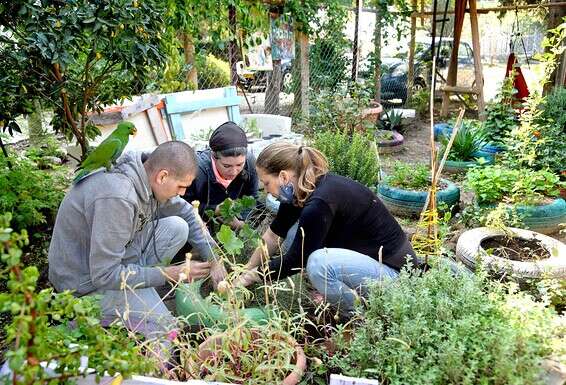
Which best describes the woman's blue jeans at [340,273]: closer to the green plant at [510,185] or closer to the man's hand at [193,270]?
the man's hand at [193,270]

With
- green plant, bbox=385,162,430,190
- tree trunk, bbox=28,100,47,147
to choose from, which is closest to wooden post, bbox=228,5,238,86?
tree trunk, bbox=28,100,47,147

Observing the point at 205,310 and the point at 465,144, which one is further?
the point at 465,144

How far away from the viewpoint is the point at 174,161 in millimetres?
2225

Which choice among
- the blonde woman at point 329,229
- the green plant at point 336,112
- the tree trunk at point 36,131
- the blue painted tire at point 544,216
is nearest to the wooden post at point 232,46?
the green plant at point 336,112

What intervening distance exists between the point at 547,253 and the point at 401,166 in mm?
1793

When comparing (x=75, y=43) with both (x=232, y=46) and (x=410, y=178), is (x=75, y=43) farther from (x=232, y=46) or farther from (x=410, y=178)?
(x=232, y=46)

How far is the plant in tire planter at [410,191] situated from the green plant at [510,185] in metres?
0.33

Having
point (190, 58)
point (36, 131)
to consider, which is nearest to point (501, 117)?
point (190, 58)

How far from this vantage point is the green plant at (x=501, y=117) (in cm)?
602

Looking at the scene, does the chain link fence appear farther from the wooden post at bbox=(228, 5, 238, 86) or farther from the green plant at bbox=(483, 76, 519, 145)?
the green plant at bbox=(483, 76, 519, 145)

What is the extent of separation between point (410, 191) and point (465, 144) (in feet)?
5.64

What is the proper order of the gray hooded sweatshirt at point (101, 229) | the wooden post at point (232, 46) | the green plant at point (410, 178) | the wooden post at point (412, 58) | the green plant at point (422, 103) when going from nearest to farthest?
the gray hooded sweatshirt at point (101, 229) → the green plant at point (410, 178) → the wooden post at point (232, 46) → the wooden post at point (412, 58) → the green plant at point (422, 103)

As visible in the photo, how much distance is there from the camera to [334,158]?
4.02 metres

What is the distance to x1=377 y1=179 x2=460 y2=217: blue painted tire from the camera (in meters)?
4.29
